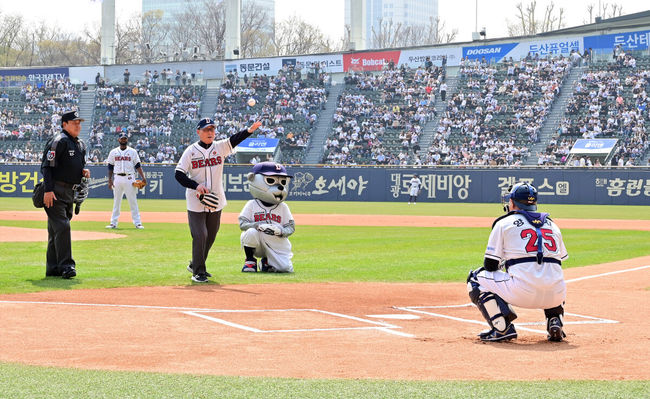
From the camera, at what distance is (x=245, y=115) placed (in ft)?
178

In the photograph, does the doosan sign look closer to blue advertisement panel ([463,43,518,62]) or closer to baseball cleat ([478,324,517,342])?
blue advertisement panel ([463,43,518,62])

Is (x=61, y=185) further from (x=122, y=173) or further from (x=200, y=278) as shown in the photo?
(x=122, y=173)

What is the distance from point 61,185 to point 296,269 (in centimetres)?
366

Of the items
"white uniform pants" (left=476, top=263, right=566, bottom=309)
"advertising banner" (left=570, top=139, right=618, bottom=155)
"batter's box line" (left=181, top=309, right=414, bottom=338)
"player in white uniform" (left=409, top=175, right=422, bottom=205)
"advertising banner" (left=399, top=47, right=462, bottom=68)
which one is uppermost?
"advertising banner" (left=399, top=47, right=462, bottom=68)

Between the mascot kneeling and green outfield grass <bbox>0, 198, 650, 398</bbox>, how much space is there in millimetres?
339

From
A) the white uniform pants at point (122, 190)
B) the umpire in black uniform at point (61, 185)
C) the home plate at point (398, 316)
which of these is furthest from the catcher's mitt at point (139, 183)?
the home plate at point (398, 316)

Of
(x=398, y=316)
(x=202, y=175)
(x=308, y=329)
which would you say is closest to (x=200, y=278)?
(x=202, y=175)

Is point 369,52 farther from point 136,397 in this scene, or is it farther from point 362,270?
point 136,397

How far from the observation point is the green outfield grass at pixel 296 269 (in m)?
5.33

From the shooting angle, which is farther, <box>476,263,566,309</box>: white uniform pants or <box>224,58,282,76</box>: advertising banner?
<box>224,58,282,76</box>: advertising banner

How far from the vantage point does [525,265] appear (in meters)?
7.69

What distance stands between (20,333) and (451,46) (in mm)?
48783

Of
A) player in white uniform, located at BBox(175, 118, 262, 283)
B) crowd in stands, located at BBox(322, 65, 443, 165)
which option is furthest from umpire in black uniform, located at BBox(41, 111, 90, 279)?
crowd in stands, located at BBox(322, 65, 443, 165)

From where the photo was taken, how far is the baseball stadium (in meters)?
6.14
